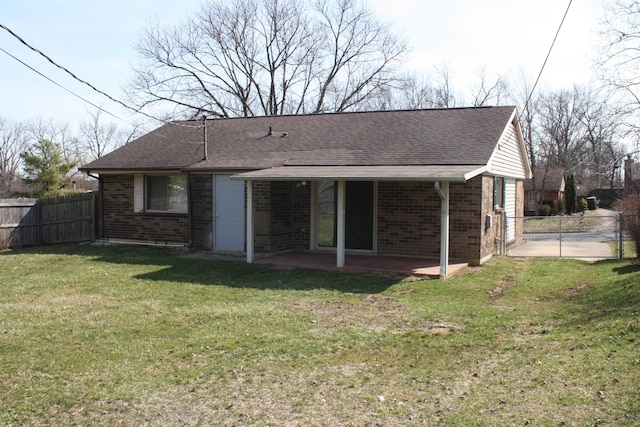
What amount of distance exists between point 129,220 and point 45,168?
19.5 meters

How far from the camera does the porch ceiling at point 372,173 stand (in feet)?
36.1

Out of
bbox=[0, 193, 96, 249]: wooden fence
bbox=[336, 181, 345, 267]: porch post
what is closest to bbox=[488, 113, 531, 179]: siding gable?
bbox=[336, 181, 345, 267]: porch post

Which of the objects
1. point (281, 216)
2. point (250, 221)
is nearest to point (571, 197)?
point (281, 216)

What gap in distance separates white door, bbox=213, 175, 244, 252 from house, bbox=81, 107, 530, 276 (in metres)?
0.03

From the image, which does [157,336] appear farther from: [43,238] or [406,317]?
[43,238]

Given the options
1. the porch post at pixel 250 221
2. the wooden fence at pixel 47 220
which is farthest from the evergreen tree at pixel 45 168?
the porch post at pixel 250 221

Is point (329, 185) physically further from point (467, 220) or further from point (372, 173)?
point (467, 220)

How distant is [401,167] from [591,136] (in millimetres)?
43098

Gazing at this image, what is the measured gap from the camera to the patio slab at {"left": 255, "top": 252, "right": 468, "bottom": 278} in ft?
39.3

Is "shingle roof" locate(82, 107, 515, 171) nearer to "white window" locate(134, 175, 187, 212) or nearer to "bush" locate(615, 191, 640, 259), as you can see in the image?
"white window" locate(134, 175, 187, 212)

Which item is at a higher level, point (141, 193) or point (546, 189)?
point (546, 189)

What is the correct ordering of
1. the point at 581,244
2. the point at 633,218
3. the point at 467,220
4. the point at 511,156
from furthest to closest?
the point at 581,244
the point at 511,156
the point at 633,218
the point at 467,220

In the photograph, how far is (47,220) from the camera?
19.0m

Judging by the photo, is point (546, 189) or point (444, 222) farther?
point (546, 189)
